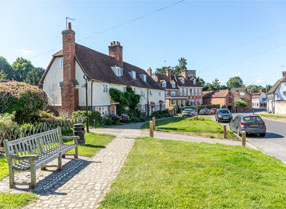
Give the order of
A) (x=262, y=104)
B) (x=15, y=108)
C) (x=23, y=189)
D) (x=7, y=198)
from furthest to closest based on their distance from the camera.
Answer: (x=262, y=104), (x=15, y=108), (x=23, y=189), (x=7, y=198)

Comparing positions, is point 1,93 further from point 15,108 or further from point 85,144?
point 85,144

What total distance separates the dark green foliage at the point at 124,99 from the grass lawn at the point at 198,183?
17.7 m

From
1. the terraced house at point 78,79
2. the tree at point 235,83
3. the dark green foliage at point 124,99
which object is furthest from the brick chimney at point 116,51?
the tree at point 235,83

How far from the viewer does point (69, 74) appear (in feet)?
69.8

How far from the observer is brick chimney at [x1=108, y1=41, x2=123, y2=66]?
103 ft

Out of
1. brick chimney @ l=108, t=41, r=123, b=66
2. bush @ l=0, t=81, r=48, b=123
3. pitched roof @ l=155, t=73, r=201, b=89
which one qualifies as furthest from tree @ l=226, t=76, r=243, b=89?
bush @ l=0, t=81, r=48, b=123

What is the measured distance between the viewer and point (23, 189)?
471cm

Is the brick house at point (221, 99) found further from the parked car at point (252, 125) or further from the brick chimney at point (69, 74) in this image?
the brick chimney at point (69, 74)

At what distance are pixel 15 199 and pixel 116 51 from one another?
96.0ft

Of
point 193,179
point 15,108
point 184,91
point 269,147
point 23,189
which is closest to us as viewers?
point 23,189

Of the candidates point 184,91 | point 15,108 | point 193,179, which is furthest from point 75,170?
point 184,91

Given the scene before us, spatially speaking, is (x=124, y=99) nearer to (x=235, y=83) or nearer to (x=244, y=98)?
(x=244, y=98)

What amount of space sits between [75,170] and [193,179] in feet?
11.7

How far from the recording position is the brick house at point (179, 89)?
174 ft
